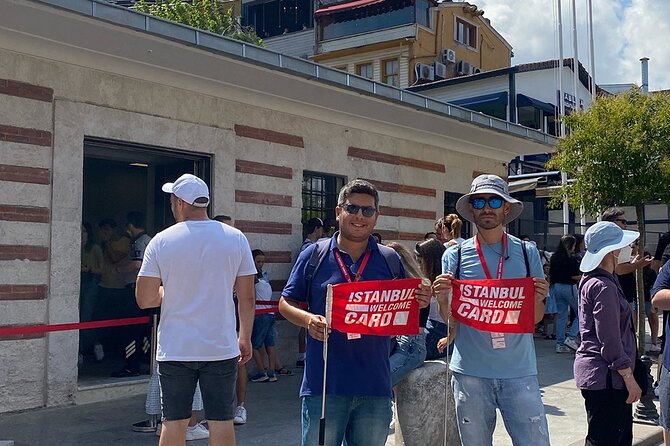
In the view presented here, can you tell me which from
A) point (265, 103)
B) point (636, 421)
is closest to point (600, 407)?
point (636, 421)

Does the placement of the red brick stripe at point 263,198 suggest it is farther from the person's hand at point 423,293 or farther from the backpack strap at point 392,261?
the person's hand at point 423,293

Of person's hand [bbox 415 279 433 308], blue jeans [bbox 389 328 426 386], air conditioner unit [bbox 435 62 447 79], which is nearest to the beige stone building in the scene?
blue jeans [bbox 389 328 426 386]

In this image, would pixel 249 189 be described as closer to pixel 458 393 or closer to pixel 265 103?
pixel 265 103

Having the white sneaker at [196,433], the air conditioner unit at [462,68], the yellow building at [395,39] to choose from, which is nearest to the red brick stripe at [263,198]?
the white sneaker at [196,433]

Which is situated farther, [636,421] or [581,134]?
[581,134]

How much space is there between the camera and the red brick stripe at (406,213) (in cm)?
1277

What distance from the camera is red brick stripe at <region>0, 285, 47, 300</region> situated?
7758 millimetres

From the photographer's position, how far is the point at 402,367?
563 cm

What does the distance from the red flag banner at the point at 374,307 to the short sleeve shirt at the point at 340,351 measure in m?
0.07

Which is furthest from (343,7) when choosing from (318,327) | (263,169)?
(318,327)

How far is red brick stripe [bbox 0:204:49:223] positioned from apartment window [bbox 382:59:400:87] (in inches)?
A: 1178

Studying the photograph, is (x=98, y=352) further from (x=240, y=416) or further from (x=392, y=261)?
(x=392, y=261)

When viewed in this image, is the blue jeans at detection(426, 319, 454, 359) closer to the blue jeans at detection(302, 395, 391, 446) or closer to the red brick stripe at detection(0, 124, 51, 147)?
the blue jeans at detection(302, 395, 391, 446)

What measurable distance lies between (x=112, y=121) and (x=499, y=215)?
18.8 ft
